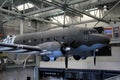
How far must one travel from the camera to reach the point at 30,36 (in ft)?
39.6

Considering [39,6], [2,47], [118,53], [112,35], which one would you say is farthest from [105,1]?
[2,47]

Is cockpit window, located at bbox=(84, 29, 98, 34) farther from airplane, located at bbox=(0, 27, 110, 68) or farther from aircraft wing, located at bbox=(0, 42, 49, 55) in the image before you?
aircraft wing, located at bbox=(0, 42, 49, 55)

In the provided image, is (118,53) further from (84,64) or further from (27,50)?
(27,50)

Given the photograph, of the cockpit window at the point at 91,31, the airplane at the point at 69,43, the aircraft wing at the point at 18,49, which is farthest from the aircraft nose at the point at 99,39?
A: the aircraft wing at the point at 18,49

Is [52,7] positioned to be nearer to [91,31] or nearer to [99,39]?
[91,31]

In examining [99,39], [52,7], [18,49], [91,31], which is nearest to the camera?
[18,49]

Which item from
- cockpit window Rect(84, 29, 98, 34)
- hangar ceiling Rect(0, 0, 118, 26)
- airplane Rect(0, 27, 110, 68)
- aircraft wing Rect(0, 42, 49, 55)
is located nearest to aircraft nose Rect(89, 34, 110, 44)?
airplane Rect(0, 27, 110, 68)

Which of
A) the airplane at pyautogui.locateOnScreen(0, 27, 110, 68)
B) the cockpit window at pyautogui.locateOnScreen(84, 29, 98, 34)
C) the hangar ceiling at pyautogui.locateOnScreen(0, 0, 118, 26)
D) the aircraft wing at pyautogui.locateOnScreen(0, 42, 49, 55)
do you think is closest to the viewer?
the aircraft wing at pyautogui.locateOnScreen(0, 42, 49, 55)

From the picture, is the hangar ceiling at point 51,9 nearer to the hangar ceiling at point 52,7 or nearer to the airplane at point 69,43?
the hangar ceiling at point 52,7

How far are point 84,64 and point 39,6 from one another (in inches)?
289

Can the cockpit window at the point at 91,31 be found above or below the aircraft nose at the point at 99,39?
above

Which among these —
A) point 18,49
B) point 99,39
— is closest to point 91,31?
point 99,39

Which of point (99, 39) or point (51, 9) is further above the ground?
point (51, 9)

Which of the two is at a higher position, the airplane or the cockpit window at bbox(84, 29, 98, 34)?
the cockpit window at bbox(84, 29, 98, 34)
